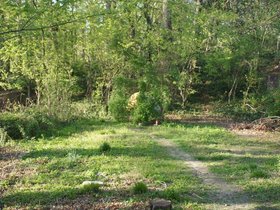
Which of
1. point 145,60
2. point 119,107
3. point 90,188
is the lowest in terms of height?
point 90,188

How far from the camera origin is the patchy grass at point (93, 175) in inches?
270

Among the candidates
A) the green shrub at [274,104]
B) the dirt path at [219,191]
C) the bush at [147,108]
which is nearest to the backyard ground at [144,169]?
the dirt path at [219,191]

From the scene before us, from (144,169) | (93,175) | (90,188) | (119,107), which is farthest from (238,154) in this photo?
(119,107)

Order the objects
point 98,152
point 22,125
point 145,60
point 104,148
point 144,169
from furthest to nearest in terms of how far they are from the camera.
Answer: point 145,60 < point 22,125 < point 104,148 < point 98,152 < point 144,169

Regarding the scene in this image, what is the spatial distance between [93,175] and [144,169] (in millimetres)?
1070

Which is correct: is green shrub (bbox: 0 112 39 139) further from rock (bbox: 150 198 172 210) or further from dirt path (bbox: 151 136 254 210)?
rock (bbox: 150 198 172 210)

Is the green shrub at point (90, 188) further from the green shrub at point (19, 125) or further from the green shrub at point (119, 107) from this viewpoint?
the green shrub at point (119, 107)

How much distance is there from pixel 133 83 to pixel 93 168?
27.7 feet

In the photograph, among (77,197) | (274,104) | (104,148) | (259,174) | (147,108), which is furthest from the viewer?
(274,104)

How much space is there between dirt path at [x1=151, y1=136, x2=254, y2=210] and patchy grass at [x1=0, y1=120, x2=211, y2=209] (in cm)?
21

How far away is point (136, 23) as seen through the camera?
59.2ft

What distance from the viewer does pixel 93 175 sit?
27.5 ft

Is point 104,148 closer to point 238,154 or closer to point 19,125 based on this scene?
point 238,154

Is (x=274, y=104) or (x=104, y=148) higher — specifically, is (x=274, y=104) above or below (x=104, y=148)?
above
